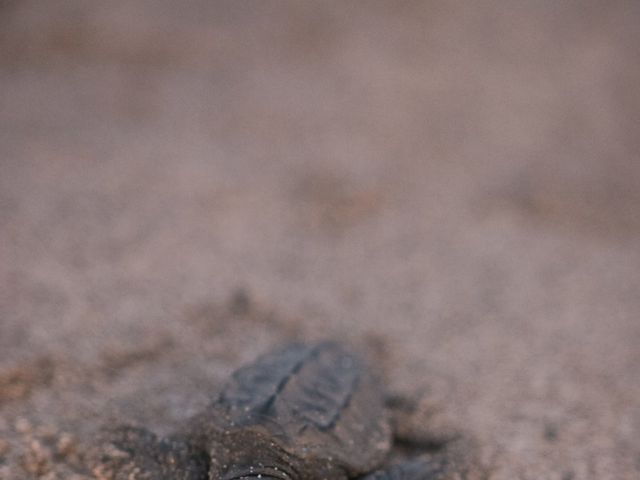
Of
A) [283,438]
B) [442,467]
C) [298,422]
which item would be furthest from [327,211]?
[283,438]

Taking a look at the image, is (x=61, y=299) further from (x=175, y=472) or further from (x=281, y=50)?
(x=281, y=50)

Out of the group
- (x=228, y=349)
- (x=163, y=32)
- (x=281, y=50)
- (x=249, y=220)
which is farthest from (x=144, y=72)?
(x=228, y=349)

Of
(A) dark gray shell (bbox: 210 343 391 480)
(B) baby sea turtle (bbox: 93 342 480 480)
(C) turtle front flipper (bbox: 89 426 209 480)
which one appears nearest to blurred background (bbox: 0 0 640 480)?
(C) turtle front flipper (bbox: 89 426 209 480)

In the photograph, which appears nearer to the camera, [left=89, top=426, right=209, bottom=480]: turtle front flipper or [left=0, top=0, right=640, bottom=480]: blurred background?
[left=89, top=426, right=209, bottom=480]: turtle front flipper

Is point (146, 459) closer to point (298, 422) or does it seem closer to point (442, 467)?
point (298, 422)

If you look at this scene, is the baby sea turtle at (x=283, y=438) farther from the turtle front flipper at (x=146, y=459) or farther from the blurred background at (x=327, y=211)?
the blurred background at (x=327, y=211)

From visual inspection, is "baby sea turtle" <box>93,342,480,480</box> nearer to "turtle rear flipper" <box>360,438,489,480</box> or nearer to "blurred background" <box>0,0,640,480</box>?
"turtle rear flipper" <box>360,438,489,480</box>
